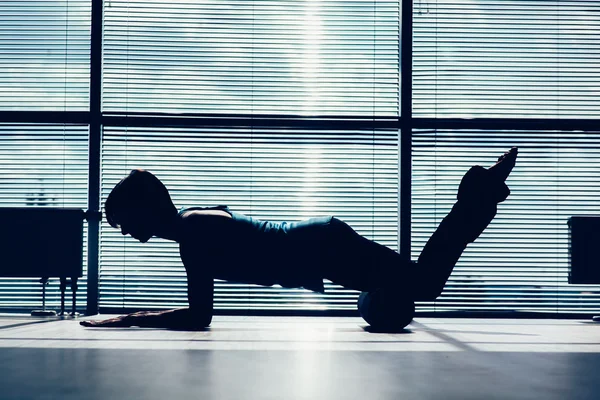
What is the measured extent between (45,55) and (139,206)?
7.10ft

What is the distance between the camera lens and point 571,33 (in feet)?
15.1

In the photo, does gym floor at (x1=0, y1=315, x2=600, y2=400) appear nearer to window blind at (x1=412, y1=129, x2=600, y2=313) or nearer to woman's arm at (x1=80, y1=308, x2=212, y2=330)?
woman's arm at (x1=80, y1=308, x2=212, y2=330)

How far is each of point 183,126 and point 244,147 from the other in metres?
0.49

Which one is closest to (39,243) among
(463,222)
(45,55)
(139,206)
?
(139,206)

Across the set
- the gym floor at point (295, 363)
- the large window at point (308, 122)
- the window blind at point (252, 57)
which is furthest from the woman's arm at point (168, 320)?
the window blind at point (252, 57)

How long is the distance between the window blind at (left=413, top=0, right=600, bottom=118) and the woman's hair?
A: 2.30 meters

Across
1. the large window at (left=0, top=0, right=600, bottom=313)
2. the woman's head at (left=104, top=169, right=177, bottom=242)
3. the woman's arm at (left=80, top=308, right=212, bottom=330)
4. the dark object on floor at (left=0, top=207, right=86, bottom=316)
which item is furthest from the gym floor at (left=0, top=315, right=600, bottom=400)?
the large window at (left=0, top=0, right=600, bottom=313)

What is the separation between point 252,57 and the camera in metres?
4.53

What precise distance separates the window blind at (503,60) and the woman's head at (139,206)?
90.9 inches

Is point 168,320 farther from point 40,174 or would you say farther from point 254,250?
point 40,174

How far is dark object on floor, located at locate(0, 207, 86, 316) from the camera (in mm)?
3959

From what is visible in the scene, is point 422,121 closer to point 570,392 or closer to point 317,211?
point 317,211

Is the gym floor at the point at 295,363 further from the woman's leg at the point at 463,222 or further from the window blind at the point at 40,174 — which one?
the window blind at the point at 40,174

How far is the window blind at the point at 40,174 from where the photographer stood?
439 centimetres
